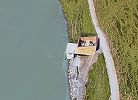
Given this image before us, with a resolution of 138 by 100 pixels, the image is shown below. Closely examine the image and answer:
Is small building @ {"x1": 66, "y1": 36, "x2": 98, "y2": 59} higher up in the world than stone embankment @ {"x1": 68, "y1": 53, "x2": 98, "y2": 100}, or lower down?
higher up

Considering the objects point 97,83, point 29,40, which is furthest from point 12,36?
point 97,83

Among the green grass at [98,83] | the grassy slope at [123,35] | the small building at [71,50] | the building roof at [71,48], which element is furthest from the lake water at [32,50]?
the grassy slope at [123,35]

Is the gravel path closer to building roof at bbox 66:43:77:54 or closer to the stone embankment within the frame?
the stone embankment

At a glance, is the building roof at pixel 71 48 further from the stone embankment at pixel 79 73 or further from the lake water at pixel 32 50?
the lake water at pixel 32 50

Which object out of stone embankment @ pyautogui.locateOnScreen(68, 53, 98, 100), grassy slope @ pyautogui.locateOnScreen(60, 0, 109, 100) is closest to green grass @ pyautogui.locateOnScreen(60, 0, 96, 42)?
grassy slope @ pyautogui.locateOnScreen(60, 0, 109, 100)

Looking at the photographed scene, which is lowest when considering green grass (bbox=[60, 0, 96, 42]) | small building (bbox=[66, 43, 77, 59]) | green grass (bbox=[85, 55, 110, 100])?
green grass (bbox=[85, 55, 110, 100])

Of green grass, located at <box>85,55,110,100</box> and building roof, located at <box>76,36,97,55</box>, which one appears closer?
green grass, located at <box>85,55,110,100</box>

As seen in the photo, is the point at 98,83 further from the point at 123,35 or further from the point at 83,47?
the point at 123,35
